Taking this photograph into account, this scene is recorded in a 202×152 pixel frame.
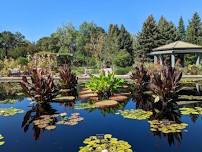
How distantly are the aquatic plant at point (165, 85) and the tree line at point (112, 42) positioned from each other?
93.1 feet

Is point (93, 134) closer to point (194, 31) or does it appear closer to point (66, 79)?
point (66, 79)

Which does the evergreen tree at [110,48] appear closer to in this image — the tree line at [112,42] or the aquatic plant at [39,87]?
the tree line at [112,42]

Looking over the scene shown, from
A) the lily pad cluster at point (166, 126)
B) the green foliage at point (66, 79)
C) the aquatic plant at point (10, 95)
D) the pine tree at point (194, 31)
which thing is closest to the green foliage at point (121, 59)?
the pine tree at point (194, 31)

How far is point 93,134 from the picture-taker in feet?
19.6

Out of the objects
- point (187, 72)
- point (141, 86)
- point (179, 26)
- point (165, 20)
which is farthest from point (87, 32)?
point (141, 86)

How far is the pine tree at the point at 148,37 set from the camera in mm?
43219

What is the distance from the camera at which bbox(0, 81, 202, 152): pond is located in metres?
5.20

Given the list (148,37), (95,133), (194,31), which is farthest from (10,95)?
(194,31)

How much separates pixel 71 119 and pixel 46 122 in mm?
583

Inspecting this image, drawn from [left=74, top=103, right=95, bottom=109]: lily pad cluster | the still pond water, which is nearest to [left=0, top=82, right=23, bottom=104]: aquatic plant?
[left=74, top=103, right=95, bottom=109]: lily pad cluster

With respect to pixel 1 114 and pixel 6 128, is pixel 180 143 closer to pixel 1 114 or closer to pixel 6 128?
pixel 6 128

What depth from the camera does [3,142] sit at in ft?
18.1

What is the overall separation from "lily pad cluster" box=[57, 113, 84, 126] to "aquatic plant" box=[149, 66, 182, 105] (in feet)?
7.12

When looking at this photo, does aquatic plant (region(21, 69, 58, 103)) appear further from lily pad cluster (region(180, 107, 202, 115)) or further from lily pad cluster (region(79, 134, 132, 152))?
lily pad cluster (region(79, 134, 132, 152))
